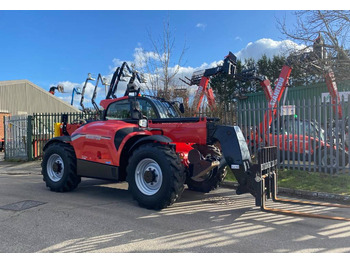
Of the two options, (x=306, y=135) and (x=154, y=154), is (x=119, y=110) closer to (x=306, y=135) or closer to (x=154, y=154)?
(x=154, y=154)

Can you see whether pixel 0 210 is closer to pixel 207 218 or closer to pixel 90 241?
pixel 90 241

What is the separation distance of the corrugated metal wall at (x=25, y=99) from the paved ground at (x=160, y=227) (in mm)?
20162

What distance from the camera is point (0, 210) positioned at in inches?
219

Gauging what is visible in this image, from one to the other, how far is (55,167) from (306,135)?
7.42 m

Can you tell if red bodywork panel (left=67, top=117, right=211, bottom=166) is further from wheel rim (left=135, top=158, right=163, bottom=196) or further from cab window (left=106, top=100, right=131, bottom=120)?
wheel rim (left=135, top=158, right=163, bottom=196)

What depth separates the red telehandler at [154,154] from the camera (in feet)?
17.0

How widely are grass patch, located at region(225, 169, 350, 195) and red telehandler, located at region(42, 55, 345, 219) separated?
2.01 metres

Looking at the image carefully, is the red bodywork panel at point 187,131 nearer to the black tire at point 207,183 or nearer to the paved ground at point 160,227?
the black tire at point 207,183

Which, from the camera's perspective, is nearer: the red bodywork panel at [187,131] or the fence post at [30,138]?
the red bodywork panel at [187,131]

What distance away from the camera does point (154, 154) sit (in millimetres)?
5371

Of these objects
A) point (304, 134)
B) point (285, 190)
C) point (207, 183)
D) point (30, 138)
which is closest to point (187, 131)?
point (207, 183)

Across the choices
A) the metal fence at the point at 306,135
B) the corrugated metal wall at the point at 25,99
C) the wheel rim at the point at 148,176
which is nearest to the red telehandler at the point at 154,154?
the wheel rim at the point at 148,176

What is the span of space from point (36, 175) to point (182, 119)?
7.21m

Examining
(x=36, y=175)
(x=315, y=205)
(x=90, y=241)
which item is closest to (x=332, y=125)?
(x=315, y=205)
